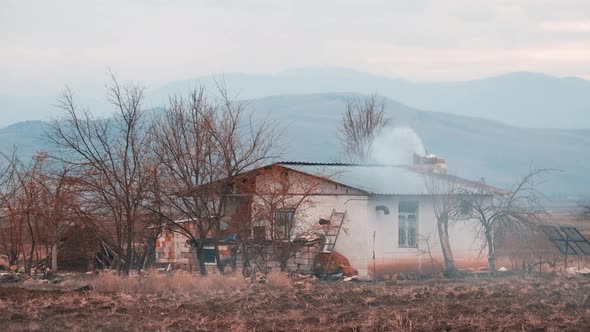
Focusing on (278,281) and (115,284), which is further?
(278,281)

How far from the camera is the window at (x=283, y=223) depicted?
34000 mm

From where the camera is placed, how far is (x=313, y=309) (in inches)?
833

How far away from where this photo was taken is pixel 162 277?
27469mm

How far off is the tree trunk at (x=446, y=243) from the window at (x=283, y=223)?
541cm

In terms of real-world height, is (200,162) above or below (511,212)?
above

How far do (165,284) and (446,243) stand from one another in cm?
1338

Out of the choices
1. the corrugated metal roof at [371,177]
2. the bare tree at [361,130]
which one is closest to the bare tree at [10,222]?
the corrugated metal roof at [371,177]

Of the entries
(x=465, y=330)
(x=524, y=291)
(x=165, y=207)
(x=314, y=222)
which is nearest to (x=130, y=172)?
(x=165, y=207)

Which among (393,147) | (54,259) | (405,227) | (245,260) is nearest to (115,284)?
(245,260)

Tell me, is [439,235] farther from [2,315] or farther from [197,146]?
[2,315]

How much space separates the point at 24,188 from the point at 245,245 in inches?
317

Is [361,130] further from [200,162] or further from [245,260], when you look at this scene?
[200,162]

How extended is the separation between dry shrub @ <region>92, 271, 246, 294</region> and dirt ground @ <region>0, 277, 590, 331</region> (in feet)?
2.65

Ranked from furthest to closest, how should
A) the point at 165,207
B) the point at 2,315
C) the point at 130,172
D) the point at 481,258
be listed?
the point at 481,258
the point at 165,207
the point at 130,172
the point at 2,315
